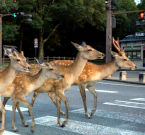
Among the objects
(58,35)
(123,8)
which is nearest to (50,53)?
(58,35)

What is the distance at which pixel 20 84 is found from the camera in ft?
19.2

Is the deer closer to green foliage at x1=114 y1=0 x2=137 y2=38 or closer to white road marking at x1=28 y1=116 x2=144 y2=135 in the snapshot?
Result: white road marking at x1=28 y1=116 x2=144 y2=135

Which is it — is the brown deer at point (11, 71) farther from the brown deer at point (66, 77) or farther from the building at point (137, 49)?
the building at point (137, 49)

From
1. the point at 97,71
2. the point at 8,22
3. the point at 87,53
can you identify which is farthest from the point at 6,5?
the point at 87,53

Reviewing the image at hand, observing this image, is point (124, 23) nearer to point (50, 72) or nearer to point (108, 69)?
point (108, 69)

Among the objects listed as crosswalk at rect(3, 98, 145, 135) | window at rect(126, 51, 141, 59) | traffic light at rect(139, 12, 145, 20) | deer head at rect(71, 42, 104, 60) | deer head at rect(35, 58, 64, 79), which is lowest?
crosswalk at rect(3, 98, 145, 135)

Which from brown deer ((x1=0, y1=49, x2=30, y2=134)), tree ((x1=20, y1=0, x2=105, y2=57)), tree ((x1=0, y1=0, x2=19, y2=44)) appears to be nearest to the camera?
brown deer ((x1=0, y1=49, x2=30, y2=134))

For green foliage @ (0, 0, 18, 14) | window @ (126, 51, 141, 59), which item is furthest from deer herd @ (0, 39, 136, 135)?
window @ (126, 51, 141, 59)

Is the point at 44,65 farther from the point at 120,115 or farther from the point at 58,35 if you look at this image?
the point at 58,35

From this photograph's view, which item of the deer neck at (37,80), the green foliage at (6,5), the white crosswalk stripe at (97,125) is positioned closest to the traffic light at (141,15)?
the white crosswalk stripe at (97,125)

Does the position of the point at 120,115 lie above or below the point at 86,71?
below

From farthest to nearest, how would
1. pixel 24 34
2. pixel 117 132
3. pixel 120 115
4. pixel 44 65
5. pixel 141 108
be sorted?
pixel 24 34 < pixel 141 108 < pixel 120 115 < pixel 44 65 < pixel 117 132

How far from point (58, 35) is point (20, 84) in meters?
41.6

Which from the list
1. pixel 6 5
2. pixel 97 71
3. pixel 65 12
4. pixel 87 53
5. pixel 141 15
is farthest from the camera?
pixel 65 12
